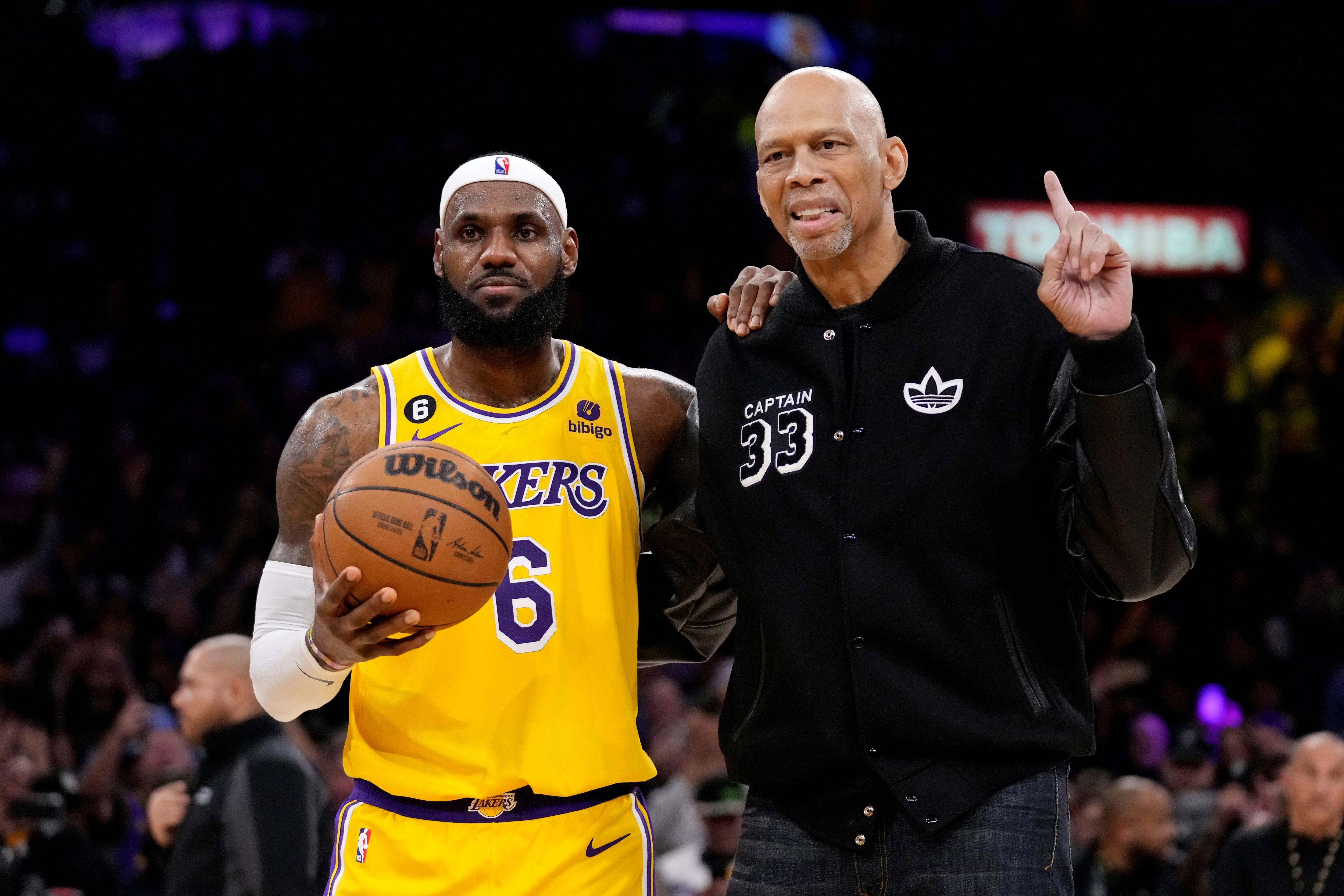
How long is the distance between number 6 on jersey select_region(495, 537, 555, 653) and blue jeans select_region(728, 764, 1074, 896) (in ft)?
2.59

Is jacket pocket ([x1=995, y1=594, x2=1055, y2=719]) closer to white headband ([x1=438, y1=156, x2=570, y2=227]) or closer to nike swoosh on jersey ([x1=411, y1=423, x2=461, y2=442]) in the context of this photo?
nike swoosh on jersey ([x1=411, y1=423, x2=461, y2=442])

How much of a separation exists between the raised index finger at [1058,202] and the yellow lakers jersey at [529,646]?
1.22m

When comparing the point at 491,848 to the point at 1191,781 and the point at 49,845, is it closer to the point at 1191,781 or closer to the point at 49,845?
the point at 49,845

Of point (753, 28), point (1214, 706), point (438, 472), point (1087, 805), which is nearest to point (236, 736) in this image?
point (438, 472)

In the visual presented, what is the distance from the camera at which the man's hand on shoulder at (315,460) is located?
11.5 ft

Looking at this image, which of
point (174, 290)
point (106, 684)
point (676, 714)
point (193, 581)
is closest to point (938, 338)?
point (676, 714)

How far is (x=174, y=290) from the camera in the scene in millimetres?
11672

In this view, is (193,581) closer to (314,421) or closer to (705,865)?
(705,865)

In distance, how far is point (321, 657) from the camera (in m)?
3.18

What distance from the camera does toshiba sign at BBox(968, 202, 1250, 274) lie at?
13.4 m

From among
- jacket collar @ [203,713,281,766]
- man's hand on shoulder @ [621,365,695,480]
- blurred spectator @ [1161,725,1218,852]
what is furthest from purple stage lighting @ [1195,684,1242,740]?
man's hand on shoulder @ [621,365,695,480]

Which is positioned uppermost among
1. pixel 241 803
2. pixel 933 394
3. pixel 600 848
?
pixel 933 394

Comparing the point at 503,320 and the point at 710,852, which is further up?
Answer: the point at 503,320

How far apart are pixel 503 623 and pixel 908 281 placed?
1.16 meters
